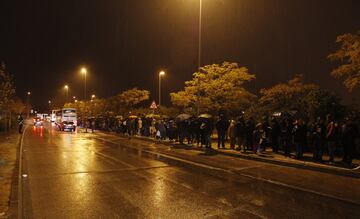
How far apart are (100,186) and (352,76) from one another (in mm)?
13988

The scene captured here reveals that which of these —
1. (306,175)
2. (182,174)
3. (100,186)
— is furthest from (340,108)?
(100,186)

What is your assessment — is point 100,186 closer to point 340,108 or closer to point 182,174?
point 182,174

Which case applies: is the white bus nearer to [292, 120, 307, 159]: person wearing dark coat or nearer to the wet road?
the wet road

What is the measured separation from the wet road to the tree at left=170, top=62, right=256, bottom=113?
13.1m

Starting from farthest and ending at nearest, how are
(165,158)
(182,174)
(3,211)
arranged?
(165,158) → (182,174) → (3,211)

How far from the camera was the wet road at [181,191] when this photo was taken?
294 inches

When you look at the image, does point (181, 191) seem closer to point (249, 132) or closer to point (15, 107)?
point (249, 132)

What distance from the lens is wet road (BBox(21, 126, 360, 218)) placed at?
7.46m

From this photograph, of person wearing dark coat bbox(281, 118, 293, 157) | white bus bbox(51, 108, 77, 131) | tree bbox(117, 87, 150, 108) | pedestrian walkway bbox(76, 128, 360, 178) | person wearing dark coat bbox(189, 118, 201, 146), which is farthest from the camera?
tree bbox(117, 87, 150, 108)

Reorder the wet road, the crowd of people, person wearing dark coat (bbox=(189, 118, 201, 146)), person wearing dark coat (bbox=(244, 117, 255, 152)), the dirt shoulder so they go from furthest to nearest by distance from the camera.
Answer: person wearing dark coat (bbox=(189, 118, 201, 146))
person wearing dark coat (bbox=(244, 117, 255, 152))
the crowd of people
the dirt shoulder
the wet road

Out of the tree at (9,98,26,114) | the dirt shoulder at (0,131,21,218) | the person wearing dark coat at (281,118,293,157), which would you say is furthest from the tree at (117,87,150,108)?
the person wearing dark coat at (281,118,293,157)

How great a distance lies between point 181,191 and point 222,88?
1868 cm

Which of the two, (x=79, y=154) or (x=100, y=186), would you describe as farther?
(x=79, y=154)

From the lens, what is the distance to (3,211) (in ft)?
24.3
